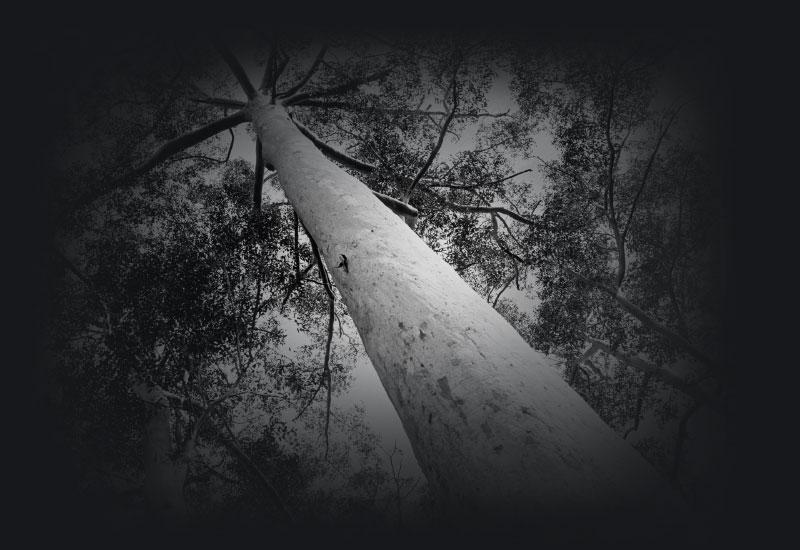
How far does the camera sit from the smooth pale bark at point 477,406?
76 cm

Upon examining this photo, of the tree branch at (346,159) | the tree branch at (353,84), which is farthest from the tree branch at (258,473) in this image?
the tree branch at (353,84)

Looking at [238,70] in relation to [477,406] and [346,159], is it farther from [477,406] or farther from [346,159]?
[477,406]

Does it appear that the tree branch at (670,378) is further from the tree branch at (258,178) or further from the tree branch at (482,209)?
the tree branch at (258,178)

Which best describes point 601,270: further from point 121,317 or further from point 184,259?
point 121,317

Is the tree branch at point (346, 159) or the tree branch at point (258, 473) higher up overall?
the tree branch at point (346, 159)

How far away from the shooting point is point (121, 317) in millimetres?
6012

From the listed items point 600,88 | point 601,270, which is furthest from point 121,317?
point 600,88

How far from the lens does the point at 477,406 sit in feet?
2.98

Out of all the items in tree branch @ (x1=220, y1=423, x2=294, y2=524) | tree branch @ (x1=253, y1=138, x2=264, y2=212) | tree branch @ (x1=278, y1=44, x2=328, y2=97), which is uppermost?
tree branch @ (x1=278, y1=44, x2=328, y2=97)

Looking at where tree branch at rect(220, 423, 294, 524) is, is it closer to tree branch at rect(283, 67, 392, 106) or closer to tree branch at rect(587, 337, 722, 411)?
tree branch at rect(283, 67, 392, 106)

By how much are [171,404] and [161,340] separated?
1.32 metres

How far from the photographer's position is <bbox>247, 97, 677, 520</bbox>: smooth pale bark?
763mm

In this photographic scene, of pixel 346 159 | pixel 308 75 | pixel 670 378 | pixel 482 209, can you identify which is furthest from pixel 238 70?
pixel 670 378

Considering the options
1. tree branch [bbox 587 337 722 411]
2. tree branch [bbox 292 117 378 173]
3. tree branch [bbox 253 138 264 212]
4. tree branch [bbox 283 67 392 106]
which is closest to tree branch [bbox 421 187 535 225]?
tree branch [bbox 292 117 378 173]
